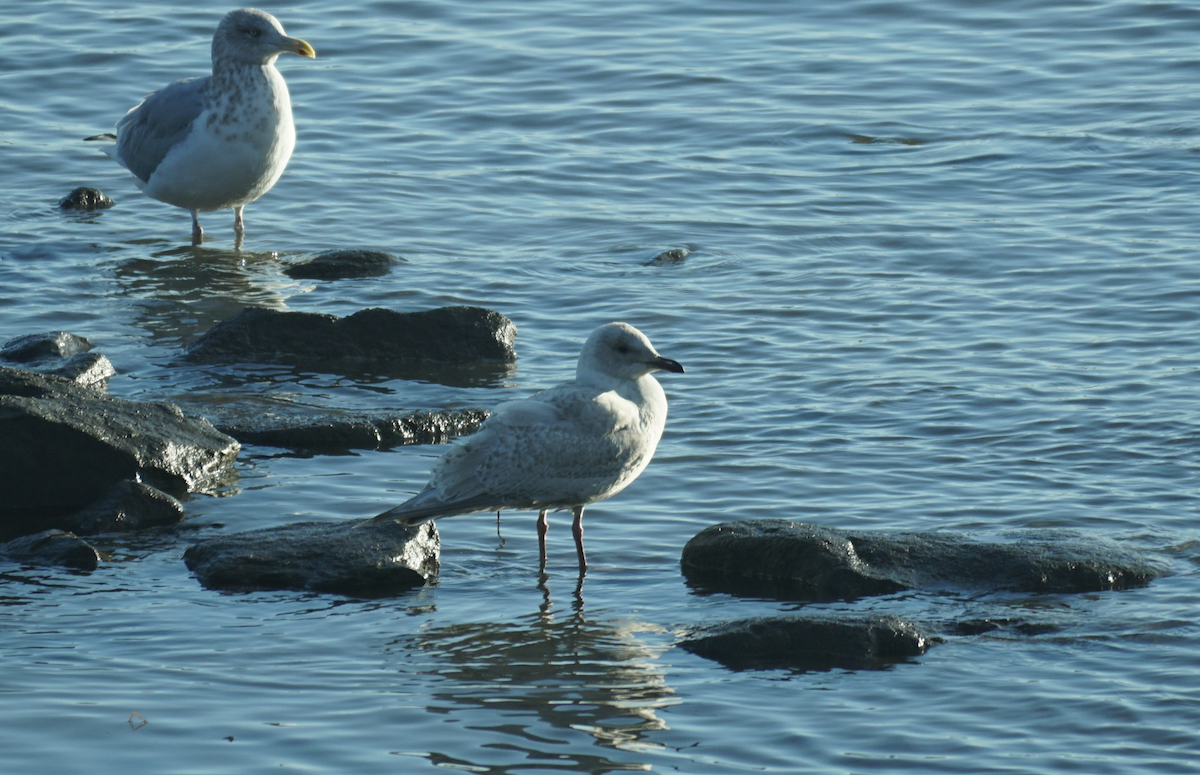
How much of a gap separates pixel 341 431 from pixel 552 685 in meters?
2.96

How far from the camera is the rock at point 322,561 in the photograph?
7.16 m

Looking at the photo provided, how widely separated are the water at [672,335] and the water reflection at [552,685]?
0.02 metres

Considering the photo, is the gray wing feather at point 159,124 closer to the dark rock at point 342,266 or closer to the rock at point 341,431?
the dark rock at point 342,266

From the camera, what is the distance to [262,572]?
7160 mm

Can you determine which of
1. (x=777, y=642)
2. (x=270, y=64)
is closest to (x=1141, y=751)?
(x=777, y=642)

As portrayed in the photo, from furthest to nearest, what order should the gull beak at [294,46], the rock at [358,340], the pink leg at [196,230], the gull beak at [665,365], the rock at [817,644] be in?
the pink leg at [196,230] < the gull beak at [294,46] < the rock at [358,340] < the gull beak at [665,365] < the rock at [817,644]

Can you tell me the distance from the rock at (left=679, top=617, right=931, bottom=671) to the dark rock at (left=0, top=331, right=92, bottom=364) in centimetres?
547

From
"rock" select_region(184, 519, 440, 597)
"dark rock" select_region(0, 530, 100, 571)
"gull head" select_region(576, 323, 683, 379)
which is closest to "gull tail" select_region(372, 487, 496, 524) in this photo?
"rock" select_region(184, 519, 440, 597)

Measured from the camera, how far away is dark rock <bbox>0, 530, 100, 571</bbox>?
24.0ft

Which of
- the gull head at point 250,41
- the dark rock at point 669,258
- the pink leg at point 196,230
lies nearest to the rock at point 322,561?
the dark rock at point 669,258

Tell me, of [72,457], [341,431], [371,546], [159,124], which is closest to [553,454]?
[371,546]

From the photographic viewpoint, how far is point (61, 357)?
1033cm

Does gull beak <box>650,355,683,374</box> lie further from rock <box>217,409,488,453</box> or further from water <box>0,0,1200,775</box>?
rock <box>217,409,488,453</box>

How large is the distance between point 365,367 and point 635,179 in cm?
523
